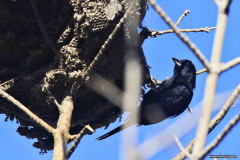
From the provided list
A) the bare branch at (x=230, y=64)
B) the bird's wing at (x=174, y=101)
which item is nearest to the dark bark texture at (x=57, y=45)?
the bird's wing at (x=174, y=101)

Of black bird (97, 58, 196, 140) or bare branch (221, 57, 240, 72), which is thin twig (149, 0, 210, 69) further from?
black bird (97, 58, 196, 140)

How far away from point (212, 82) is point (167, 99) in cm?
415

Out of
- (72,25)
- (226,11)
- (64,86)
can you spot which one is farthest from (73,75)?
(226,11)

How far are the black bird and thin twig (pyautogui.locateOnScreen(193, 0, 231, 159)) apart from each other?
3.61 metres

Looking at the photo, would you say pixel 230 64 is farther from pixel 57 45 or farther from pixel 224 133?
pixel 57 45

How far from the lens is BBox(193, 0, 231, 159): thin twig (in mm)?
1623

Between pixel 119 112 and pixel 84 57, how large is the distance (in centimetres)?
90

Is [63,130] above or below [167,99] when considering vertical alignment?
below

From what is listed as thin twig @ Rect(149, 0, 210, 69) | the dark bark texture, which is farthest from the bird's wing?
thin twig @ Rect(149, 0, 210, 69)

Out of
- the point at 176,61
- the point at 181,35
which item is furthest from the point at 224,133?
the point at 176,61

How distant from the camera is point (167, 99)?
19.0 feet

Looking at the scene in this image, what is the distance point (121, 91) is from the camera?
489 cm

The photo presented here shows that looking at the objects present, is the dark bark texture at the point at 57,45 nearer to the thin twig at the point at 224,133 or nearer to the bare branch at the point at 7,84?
the bare branch at the point at 7,84

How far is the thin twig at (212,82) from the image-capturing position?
63.9 inches
